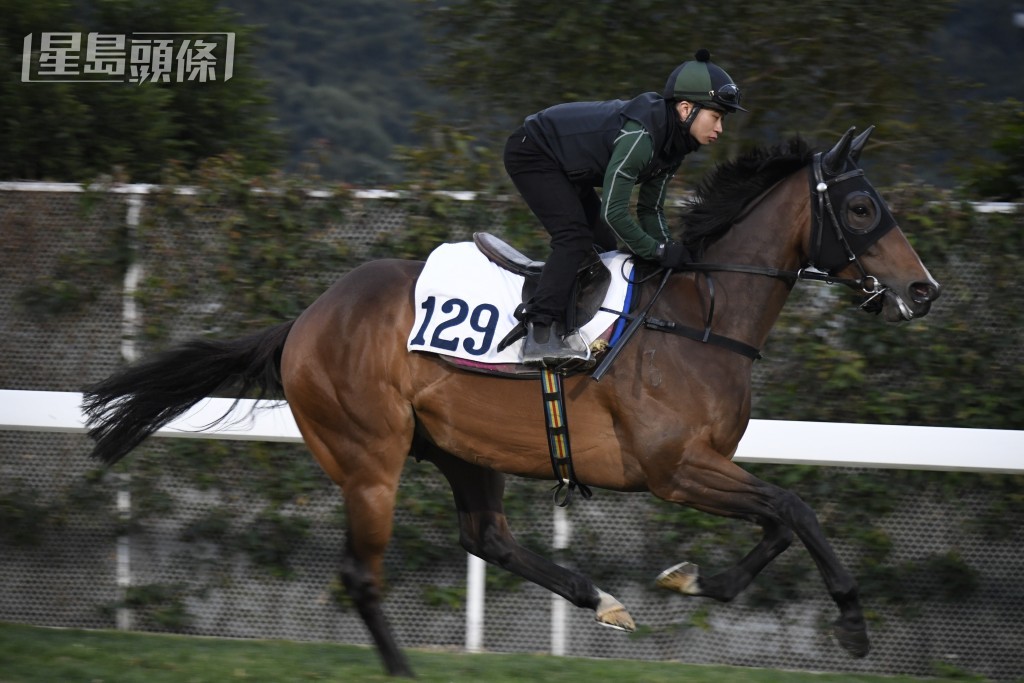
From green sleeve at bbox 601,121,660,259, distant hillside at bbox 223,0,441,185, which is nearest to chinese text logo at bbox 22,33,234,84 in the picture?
green sleeve at bbox 601,121,660,259

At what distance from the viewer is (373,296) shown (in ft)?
15.2

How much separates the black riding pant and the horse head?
0.85 meters

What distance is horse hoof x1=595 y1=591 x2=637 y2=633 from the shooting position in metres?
4.45

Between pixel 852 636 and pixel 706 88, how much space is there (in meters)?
1.96

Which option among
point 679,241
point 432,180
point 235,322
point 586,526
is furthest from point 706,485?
point 235,322

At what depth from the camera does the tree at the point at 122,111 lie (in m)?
6.98

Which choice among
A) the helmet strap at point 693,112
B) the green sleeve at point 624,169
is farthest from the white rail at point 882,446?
the helmet strap at point 693,112

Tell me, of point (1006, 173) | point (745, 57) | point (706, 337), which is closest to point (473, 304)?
point (706, 337)

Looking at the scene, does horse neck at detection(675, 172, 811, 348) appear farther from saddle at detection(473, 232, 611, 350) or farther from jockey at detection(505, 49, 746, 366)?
saddle at detection(473, 232, 611, 350)

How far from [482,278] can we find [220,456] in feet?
7.14

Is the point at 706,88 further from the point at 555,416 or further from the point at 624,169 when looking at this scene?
the point at 555,416

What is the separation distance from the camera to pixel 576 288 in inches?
167

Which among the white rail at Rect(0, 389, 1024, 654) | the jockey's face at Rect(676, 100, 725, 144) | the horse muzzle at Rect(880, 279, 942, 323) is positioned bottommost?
the white rail at Rect(0, 389, 1024, 654)

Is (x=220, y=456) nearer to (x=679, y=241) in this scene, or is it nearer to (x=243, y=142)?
(x=679, y=241)
